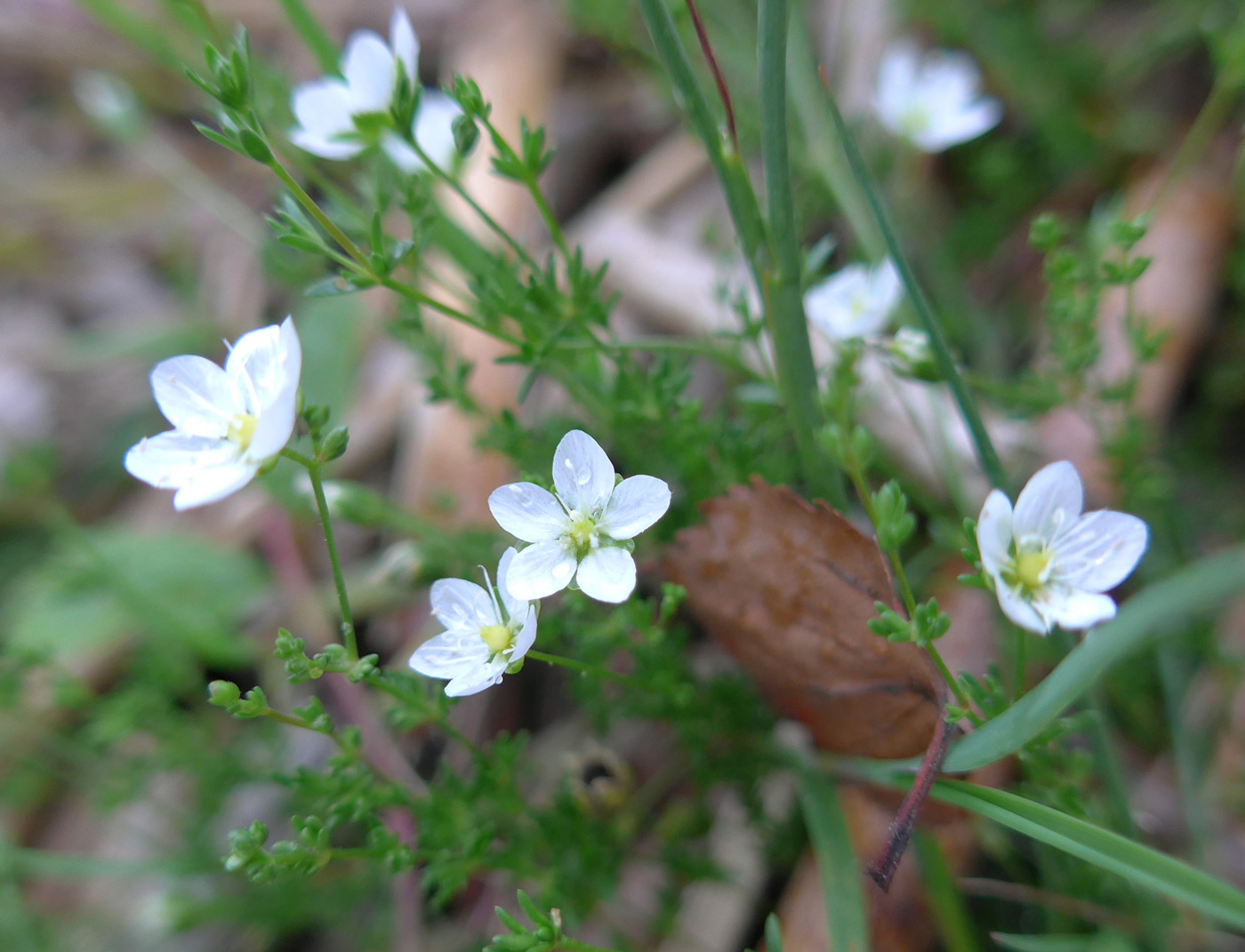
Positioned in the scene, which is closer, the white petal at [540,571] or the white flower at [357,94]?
the white petal at [540,571]

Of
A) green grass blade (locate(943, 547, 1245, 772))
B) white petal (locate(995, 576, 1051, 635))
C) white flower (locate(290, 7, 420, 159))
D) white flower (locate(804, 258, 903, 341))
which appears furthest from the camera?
white flower (locate(804, 258, 903, 341))

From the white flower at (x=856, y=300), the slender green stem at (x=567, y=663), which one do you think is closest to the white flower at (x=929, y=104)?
the white flower at (x=856, y=300)

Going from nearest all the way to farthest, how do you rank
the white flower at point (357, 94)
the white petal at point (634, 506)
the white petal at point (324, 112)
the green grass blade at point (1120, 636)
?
1. the green grass blade at point (1120, 636)
2. the white petal at point (634, 506)
3. the white flower at point (357, 94)
4. the white petal at point (324, 112)

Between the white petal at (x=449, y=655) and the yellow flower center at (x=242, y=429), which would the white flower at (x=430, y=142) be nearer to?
the yellow flower center at (x=242, y=429)

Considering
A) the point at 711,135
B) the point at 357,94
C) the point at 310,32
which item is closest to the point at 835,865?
the point at 711,135

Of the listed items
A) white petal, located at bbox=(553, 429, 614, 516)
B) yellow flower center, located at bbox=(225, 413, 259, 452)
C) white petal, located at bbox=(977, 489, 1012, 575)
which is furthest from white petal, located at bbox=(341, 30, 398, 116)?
white petal, located at bbox=(977, 489, 1012, 575)

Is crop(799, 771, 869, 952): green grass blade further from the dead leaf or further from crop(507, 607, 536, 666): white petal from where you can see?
crop(507, 607, 536, 666): white petal

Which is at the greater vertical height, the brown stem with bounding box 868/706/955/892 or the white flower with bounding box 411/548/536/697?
the white flower with bounding box 411/548/536/697

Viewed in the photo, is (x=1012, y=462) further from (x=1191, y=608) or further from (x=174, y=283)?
(x=174, y=283)
